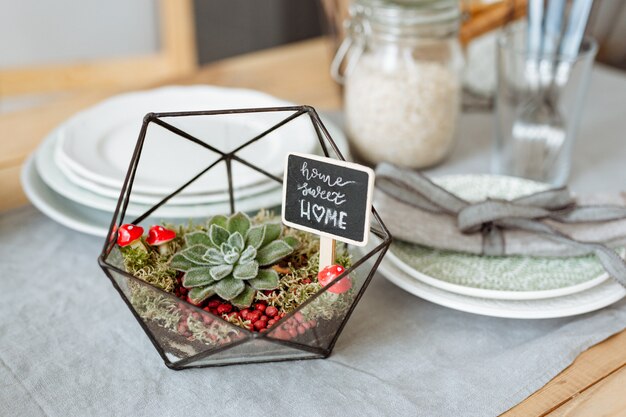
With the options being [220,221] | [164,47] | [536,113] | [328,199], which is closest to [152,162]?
[220,221]

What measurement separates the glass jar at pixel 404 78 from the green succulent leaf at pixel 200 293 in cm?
41

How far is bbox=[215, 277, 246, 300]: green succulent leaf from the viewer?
534 mm

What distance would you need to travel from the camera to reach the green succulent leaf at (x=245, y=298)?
Result: 1.75 feet

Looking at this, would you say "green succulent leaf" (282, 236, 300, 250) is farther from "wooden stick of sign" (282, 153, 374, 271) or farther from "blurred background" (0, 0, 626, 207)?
"blurred background" (0, 0, 626, 207)

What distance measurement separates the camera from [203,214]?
27.8 inches

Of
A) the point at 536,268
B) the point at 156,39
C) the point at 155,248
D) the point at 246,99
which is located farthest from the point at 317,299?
the point at 156,39

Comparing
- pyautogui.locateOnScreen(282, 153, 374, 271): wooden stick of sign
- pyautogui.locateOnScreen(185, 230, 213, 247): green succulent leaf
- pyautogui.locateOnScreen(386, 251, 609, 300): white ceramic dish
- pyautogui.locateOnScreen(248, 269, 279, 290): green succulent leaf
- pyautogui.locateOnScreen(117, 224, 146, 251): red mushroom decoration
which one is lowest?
pyautogui.locateOnScreen(386, 251, 609, 300): white ceramic dish

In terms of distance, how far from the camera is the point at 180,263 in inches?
22.2

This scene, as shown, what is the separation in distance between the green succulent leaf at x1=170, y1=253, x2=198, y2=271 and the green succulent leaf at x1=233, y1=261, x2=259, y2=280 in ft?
0.13

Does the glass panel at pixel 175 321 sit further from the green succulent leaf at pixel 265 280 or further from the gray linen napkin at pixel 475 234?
the gray linen napkin at pixel 475 234

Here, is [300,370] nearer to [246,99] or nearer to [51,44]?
[246,99]

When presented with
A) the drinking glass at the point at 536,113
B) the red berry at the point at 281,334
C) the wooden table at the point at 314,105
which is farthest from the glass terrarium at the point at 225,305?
the drinking glass at the point at 536,113

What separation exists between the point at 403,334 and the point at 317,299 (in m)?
0.15

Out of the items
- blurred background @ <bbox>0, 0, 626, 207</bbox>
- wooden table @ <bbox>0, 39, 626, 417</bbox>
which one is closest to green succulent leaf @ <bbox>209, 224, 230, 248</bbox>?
wooden table @ <bbox>0, 39, 626, 417</bbox>
